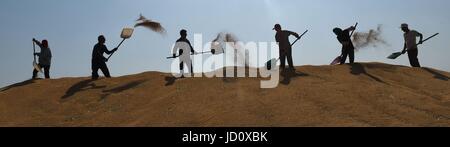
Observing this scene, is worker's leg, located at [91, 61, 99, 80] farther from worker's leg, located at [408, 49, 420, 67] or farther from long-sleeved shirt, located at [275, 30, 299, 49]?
worker's leg, located at [408, 49, 420, 67]

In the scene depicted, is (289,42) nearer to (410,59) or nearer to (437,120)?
(410,59)

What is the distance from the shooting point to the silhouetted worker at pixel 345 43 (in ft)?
53.1

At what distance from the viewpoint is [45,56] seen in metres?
16.8

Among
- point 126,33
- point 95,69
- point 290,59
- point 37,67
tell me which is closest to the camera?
point 290,59

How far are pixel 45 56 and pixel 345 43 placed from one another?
906 centimetres

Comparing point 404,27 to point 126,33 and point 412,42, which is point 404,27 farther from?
point 126,33

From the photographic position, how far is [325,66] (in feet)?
49.1

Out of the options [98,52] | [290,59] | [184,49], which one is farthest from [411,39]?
[98,52]

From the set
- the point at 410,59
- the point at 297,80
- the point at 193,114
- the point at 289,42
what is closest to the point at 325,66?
the point at 289,42

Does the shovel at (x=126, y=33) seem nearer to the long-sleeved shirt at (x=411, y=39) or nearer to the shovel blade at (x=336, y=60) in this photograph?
the shovel blade at (x=336, y=60)

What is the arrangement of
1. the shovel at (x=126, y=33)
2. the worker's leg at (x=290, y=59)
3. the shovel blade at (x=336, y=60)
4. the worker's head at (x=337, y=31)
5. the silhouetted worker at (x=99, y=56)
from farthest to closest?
the shovel blade at (x=336, y=60) < the shovel at (x=126, y=33) < the worker's head at (x=337, y=31) < the silhouetted worker at (x=99, y=56) < the worker's leg at (x=290, y=59)

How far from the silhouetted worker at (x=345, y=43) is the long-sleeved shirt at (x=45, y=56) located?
873 cm

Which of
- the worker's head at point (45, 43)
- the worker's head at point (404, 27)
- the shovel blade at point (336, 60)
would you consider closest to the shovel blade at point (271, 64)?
the shovel blade at point (336, 60)

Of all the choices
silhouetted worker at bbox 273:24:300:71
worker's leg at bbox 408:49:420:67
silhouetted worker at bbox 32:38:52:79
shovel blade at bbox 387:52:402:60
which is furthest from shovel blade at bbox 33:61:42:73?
worker's leg at bbox 408:49:420:67
